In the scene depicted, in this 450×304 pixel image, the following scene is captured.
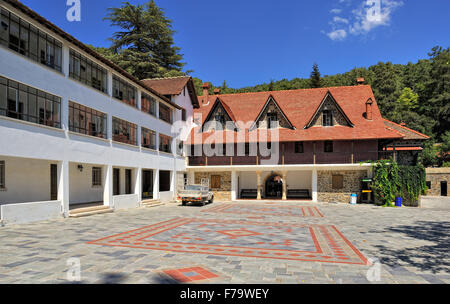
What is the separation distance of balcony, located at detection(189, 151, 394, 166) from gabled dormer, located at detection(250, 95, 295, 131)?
139 inches

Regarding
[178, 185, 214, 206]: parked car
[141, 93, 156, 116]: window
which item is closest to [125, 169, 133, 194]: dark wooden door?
[178, 185, 214, 206]: parked car

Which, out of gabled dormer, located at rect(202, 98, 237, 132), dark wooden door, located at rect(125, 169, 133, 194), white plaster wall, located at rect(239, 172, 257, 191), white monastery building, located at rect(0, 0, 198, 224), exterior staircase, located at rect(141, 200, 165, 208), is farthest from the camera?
white plaster wall, located at rect(239, 172, 257, 191)

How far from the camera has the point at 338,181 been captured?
30.5 meters

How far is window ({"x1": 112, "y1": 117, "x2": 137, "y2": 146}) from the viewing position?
70.8ft

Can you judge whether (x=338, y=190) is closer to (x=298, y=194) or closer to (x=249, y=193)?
(x=298, y=194)

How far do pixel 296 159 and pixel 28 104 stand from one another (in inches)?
929

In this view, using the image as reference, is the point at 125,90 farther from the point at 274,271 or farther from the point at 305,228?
the point at 274,271

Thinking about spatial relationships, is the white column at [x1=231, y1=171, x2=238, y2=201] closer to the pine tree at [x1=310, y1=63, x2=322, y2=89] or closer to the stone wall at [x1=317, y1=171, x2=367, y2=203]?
the stone wall at [x1=317, y1=171, x2=367, y2=203]

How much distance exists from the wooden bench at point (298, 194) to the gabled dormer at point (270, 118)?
750cm

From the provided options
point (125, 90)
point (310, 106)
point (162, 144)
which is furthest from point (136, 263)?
point (310, 106)

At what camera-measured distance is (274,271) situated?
702 cm

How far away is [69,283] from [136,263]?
1.79m

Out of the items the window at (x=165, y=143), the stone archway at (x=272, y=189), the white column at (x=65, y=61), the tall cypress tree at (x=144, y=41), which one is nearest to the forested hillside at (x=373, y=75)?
the tall cypress tree at (x=144, y=41)

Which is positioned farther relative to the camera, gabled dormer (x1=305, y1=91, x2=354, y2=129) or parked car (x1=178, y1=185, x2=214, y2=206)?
gabled dormer (x1=305, y1=91, x2=354, y2=129)
